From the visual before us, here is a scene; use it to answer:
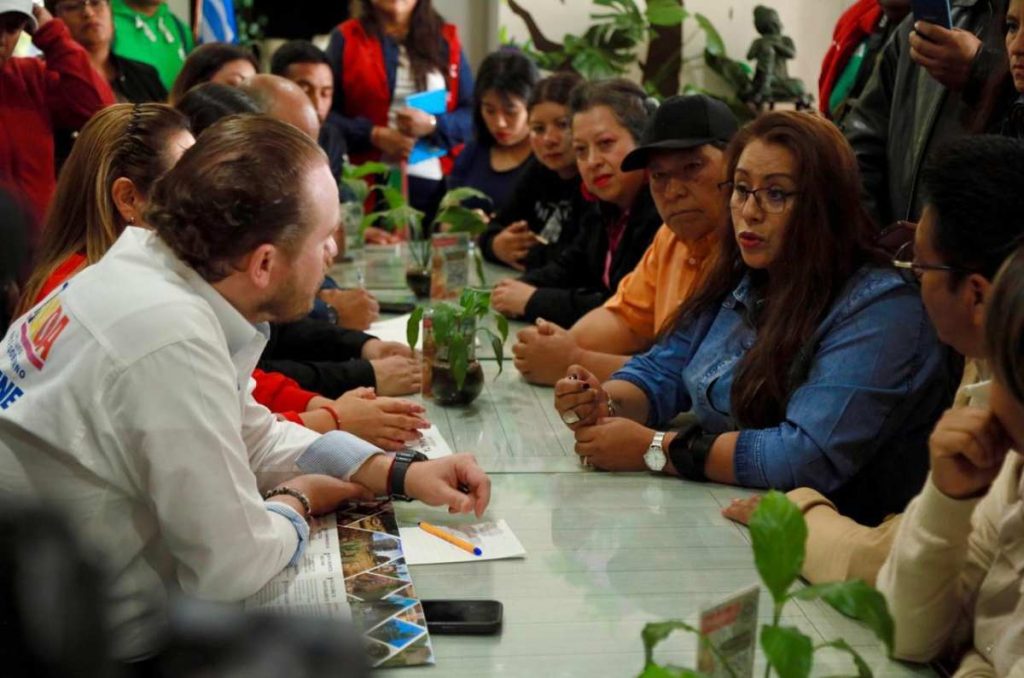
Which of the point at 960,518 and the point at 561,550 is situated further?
the point at 561,550

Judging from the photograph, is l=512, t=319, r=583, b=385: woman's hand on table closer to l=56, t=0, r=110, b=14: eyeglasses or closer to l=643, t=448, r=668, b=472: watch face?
l=643, t=448, r=668, b=472: watch face

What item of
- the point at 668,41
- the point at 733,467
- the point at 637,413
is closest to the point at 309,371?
the point at 637,413

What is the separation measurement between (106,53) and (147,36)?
21 cm

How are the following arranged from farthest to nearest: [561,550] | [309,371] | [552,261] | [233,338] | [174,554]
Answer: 1. [552,261]
2. [309,371]
3. [561,550]
4. [233,338]
5. [174,554]

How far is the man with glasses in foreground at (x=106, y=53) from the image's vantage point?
3961mm

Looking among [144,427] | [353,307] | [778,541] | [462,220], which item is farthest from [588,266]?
[778,541]

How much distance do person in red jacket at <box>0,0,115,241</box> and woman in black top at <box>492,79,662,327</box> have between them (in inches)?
52.0

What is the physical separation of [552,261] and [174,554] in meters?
2.36

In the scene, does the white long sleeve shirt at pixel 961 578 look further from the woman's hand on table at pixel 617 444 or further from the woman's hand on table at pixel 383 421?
the woman's hand on table at pixel 383 421

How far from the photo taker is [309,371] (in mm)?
2609

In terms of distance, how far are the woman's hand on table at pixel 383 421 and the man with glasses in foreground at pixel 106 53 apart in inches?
85.9

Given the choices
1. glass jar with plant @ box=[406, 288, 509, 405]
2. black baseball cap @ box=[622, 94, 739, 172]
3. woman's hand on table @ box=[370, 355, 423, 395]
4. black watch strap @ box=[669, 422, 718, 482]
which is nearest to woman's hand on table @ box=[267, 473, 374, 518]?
black watch strap @ box=[669, 422, 718, 482]

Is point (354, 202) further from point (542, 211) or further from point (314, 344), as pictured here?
point (314, 344)

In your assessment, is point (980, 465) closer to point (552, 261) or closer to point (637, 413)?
point (637, 413)
